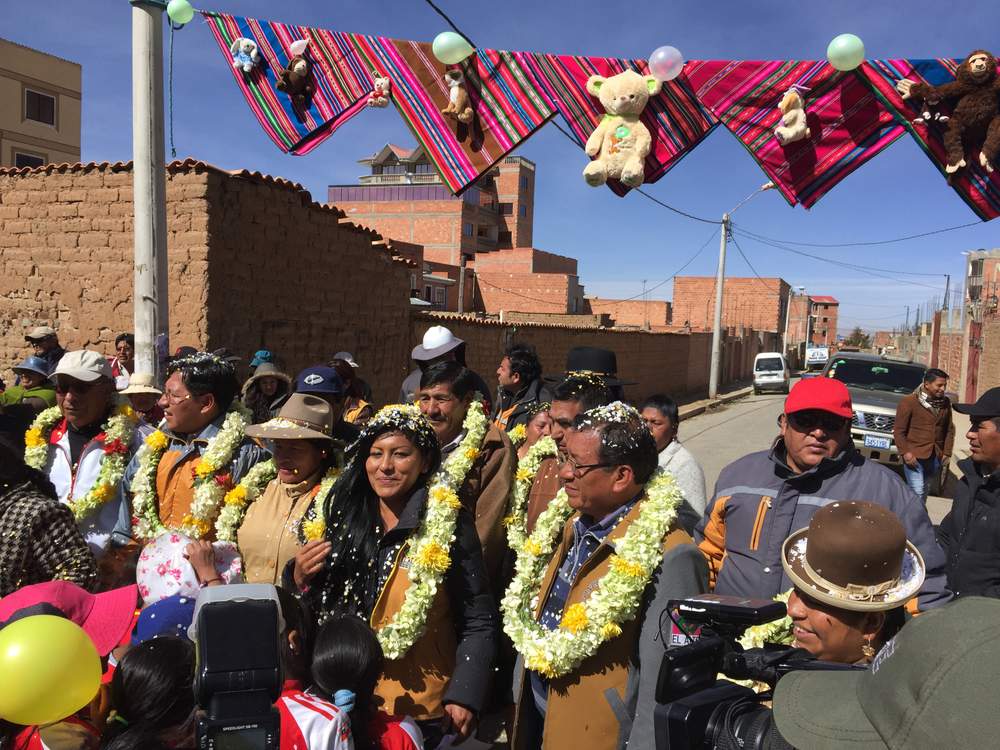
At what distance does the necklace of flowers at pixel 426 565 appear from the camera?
2.24 metres

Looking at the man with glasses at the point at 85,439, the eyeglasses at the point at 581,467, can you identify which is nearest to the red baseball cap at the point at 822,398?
the eyeglasses at the point at 581,467

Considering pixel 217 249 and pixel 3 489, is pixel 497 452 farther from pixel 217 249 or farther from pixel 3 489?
pixel 217 249

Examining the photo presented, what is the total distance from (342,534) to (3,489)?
1.26 metres

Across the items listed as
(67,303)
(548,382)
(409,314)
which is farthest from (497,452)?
(409,314)

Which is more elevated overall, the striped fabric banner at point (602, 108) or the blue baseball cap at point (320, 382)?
the striped fabric banner at point (602, 108)

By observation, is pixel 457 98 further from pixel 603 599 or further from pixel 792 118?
pixel 603 599

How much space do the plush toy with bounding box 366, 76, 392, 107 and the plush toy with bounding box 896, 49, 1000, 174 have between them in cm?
315

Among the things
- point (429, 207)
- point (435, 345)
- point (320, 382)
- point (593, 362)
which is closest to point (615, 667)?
point (320, 382)

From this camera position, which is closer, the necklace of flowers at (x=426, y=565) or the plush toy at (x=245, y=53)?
the necklace of flowers at (x=426, y=565)

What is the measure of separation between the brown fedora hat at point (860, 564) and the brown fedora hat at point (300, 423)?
1.93m

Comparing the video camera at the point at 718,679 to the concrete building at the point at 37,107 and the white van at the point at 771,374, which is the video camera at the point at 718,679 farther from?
the concrete building at the point at 37,107

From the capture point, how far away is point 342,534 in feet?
8.04

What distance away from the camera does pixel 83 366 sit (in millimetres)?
3428

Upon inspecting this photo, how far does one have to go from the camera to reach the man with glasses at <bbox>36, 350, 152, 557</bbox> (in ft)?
11.2
